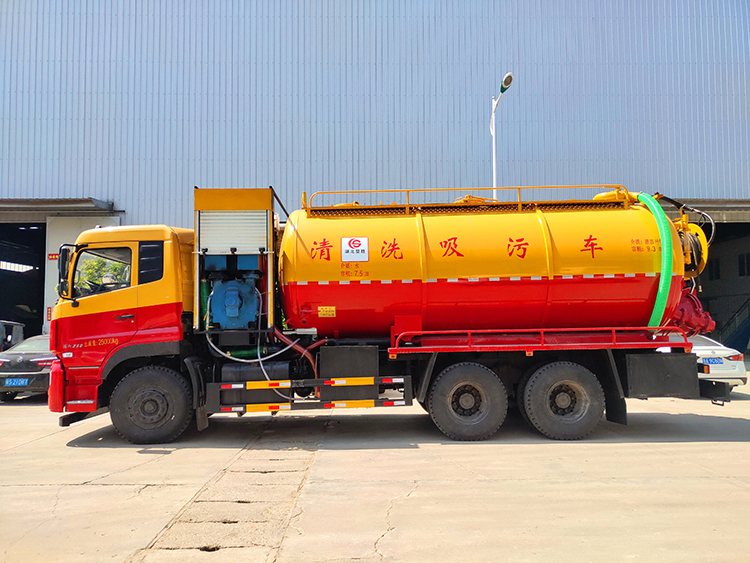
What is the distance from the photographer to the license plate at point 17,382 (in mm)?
11547

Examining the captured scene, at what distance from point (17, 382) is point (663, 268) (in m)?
13.1

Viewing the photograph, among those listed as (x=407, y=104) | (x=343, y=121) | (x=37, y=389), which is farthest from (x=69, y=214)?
(x=407, y=104)

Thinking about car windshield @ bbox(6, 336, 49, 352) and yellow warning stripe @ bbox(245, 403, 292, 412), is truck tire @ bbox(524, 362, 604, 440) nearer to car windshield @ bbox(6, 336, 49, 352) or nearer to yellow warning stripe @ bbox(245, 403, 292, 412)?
yellow warning stripe @ bbox(245, 403, 292, 412)

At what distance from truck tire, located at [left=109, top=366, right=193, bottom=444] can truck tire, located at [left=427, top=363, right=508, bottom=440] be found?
381 cm

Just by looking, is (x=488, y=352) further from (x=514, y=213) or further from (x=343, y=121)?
(x=343, y=121)

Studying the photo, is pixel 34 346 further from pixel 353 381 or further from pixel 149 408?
pixel 353 381

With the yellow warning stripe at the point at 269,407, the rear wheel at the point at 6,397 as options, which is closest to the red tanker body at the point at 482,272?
the yellow warning stripe at the point at 269,407

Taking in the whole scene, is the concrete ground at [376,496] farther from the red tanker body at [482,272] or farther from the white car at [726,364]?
the white car at [726,364]

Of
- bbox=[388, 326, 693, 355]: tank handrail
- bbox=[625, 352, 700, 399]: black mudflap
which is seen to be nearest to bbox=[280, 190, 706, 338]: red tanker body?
bbox=[388, 326, 693, 355]: tank handrail

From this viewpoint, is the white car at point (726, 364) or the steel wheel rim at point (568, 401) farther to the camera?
the white car at point (726, 364)

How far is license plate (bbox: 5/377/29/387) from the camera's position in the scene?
Result: 11547mm

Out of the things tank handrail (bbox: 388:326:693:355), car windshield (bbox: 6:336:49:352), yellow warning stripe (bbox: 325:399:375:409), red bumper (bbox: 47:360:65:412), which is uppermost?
tank handrail (bbox: 388:326:693:355)

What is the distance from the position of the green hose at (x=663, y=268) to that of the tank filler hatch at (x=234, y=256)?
19.4 ft

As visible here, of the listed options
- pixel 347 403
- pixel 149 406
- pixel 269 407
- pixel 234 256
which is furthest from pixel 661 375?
pixel 149 406
